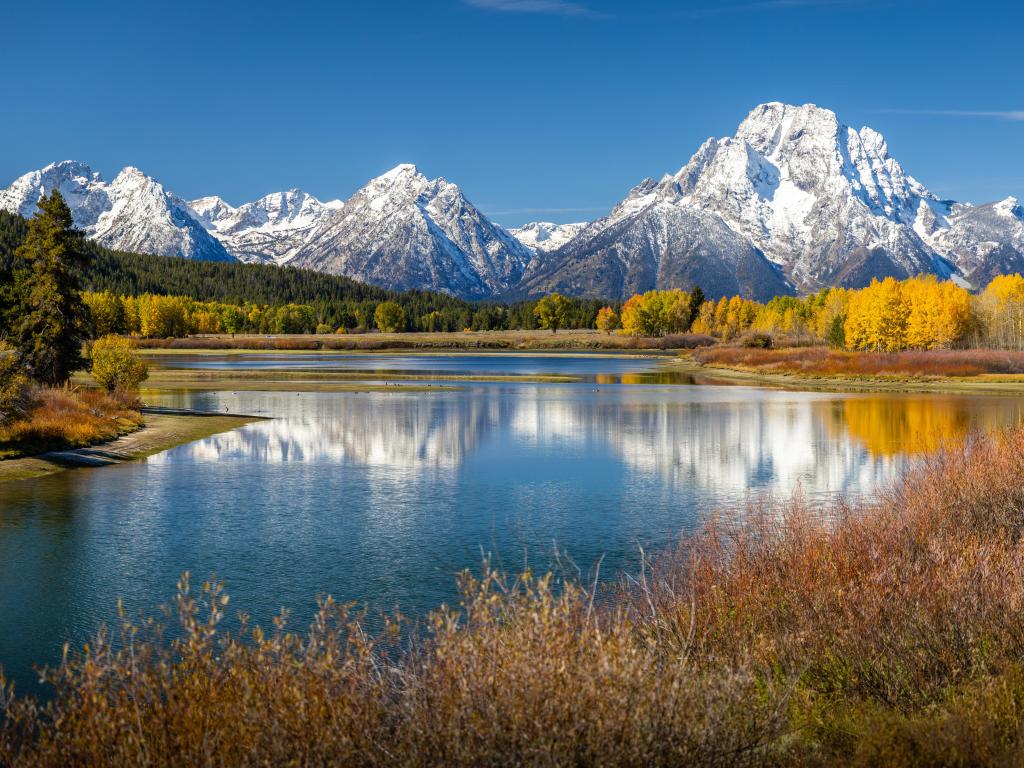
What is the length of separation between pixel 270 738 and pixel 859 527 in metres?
13.5

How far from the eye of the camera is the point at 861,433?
48.3 m

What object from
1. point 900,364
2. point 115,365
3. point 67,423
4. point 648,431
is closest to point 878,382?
point 900,364

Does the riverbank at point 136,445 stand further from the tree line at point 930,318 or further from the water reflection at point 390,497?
the tree line at point 930,318

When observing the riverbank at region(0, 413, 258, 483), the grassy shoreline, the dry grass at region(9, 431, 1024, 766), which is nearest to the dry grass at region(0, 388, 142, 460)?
the riverbank at region(0, 413, 258, 483)

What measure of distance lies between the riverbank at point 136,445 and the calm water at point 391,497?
1.24 metres

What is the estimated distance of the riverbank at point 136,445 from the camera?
36.0m

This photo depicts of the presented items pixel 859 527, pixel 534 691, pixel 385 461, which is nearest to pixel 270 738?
pixel 534 691

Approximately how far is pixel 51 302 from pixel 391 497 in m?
40.0

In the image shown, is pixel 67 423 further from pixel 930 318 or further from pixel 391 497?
pixel 930 318

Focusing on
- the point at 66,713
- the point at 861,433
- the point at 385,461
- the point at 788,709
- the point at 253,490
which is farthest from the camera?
the point at 861,433

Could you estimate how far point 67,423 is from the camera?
140ft

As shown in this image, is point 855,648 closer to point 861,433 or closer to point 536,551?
point 536,551

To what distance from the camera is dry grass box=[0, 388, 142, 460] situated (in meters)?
38.6

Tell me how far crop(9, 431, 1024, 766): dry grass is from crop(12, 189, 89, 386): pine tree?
→ 5204cm
